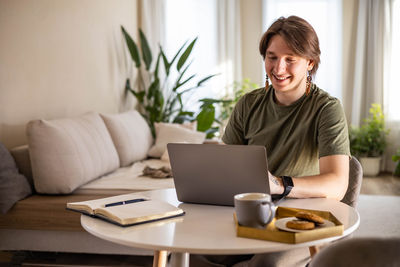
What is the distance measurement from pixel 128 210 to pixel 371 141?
4.89m

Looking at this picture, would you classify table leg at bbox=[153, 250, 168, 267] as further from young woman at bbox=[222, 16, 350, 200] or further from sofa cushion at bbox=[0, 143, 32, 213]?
sofa cushion at bbox=[0, 143, 32, 213]

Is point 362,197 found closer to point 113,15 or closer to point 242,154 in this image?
point 113,15

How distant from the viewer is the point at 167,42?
230 inches

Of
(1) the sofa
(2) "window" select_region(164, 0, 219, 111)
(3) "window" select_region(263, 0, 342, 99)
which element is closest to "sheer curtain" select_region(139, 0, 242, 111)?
(2) "window" select_region(164, 0, 219, 111)

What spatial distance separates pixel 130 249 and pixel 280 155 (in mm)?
1149

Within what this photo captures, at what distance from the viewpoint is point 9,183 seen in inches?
97.4

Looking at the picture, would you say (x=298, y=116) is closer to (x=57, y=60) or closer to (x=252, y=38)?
(x=57, y=60)

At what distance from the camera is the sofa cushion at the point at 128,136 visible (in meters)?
Result: 3.60

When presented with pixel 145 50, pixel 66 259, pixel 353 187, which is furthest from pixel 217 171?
pixel 145 50

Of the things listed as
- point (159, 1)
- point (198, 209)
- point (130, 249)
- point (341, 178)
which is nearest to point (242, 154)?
point (198, 209)

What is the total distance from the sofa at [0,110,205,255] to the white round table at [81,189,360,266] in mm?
1243

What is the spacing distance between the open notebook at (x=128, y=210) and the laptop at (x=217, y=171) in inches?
4.4

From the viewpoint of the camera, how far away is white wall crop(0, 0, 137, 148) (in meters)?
2.82

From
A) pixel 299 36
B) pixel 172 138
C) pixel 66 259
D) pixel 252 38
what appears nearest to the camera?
pixel 299 36
